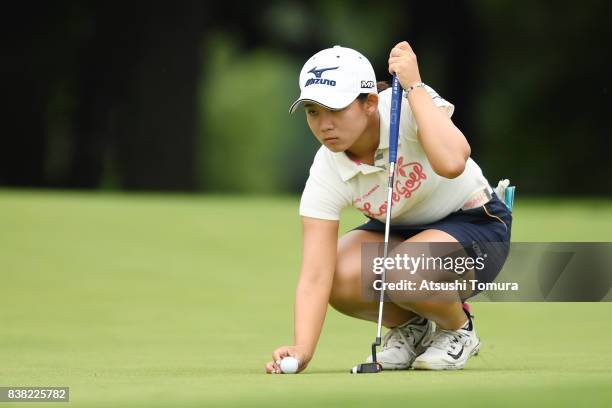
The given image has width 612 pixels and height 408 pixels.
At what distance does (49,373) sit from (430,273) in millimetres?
1564

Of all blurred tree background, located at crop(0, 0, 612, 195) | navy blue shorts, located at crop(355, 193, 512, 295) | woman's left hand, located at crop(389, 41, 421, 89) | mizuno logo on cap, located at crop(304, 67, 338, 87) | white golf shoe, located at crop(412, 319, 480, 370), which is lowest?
white golf shoe, located at crop(412, 319, 480, 370)

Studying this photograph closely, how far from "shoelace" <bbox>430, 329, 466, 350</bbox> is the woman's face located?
3.06ft

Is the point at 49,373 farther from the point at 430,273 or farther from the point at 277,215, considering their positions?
the point at 277,215

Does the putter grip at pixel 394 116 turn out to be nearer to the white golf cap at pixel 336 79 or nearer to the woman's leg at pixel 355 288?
the white golf cap at pixel 336 79

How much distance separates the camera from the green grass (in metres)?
4.46

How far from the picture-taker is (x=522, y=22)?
28031mm

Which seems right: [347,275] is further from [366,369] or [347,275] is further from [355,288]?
[366,369]

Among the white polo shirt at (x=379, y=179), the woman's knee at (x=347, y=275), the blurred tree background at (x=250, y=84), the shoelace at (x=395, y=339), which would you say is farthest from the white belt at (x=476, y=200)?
the blurred tree background at (x=250, y=84)

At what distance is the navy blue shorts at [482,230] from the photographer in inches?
215

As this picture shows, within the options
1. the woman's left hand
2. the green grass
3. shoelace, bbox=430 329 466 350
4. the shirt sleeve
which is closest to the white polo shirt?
the shirt sleeve

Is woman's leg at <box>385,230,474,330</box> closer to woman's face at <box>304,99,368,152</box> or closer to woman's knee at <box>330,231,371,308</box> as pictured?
woman's knee at <box>330,231,371,308</box>

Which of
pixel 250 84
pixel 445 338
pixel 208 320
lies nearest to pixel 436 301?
pixel 445 338

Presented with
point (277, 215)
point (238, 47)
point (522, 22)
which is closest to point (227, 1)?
point (238, 47)

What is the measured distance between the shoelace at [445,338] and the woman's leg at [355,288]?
14 cm
